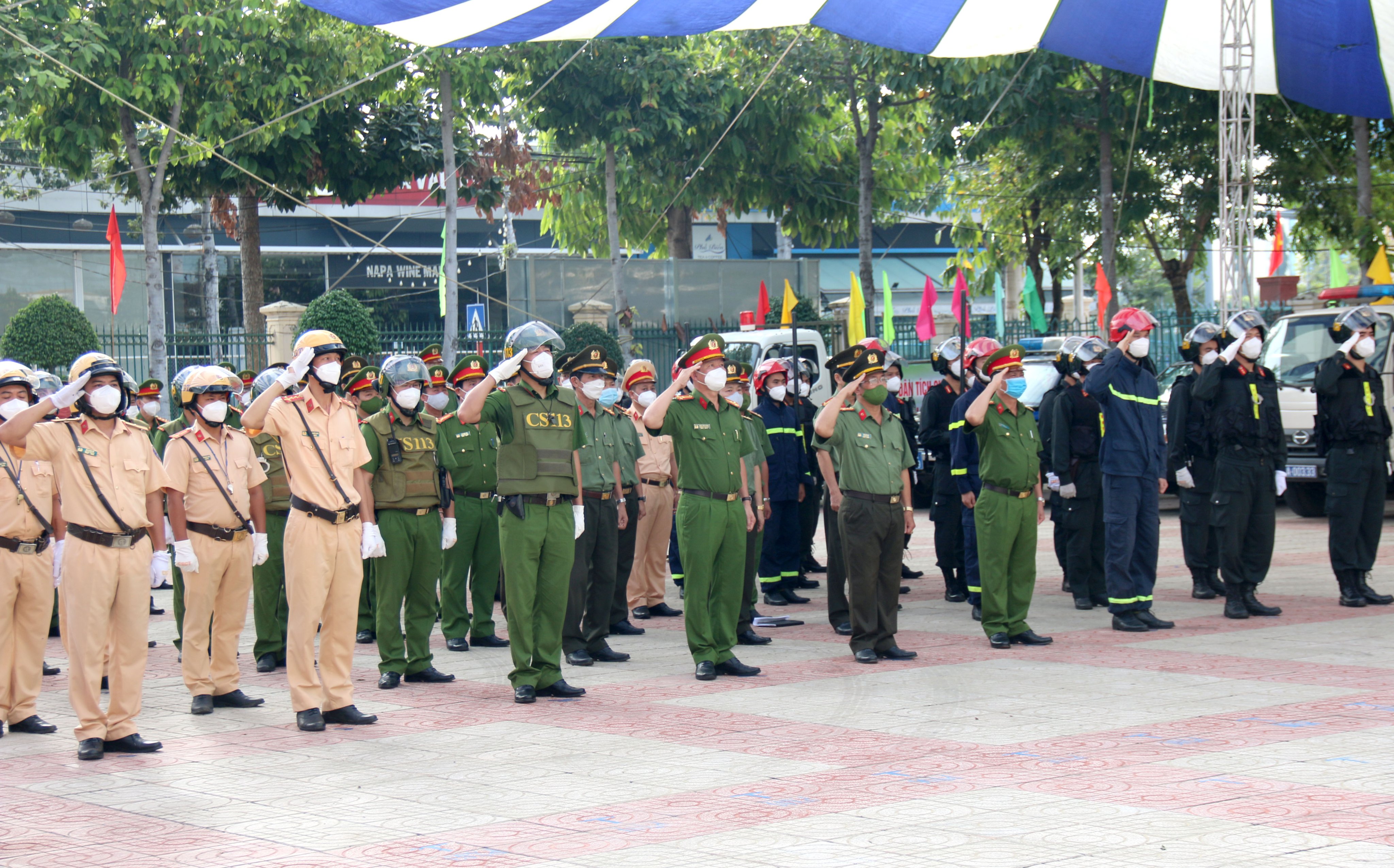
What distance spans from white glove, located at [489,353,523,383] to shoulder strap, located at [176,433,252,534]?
5.51 feet

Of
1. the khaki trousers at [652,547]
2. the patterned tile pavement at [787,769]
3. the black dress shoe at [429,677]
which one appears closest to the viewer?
the patterned tile pavement at [787,769]

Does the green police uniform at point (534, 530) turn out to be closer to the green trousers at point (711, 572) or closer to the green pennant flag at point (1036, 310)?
the green trousers at point (711, 572)

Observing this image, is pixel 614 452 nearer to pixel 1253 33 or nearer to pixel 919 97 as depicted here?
pixel 1253 33

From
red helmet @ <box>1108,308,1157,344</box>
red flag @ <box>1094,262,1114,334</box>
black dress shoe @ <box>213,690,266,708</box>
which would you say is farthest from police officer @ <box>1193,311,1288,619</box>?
red flag @ <box>1094,262,1114,334</box>

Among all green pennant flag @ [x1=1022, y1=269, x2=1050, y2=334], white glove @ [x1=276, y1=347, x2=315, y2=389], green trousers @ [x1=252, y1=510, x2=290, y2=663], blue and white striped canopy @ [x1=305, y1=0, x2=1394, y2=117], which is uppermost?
blue and white striped canopy @ [x1=305, y1=0, x2=1394, y2=117]

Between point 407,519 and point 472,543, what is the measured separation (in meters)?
1.43

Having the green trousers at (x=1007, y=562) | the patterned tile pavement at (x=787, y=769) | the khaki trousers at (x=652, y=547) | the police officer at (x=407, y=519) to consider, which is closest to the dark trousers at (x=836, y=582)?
the patterned tile pavement at (x=787, y=769)

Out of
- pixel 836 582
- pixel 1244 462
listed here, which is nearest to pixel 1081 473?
pixel 1244 462

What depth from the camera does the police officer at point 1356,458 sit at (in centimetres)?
1160

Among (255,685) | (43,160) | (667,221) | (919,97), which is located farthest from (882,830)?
(667,221)

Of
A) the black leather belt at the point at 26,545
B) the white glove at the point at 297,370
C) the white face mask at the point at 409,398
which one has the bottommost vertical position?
the black leather belt at the point at 26,545

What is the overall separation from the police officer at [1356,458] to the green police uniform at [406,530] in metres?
6.82

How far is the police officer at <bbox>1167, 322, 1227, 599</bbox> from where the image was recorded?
37.9 ft

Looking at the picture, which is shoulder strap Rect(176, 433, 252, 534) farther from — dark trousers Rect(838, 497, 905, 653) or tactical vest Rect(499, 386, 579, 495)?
dark trousers Rect(838, 497, 905, 653)
